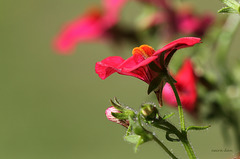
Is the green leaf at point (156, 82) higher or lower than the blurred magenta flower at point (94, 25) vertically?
lower

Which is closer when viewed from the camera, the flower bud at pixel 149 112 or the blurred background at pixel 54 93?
the flower bud at pixel 149 112

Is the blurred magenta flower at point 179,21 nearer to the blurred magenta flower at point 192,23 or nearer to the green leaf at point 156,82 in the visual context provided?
the blurred magenta flower at point 192,23

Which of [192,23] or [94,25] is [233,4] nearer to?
[192,23]

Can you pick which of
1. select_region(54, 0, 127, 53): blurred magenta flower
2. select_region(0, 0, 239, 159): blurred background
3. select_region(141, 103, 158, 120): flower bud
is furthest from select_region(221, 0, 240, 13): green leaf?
select_region(0, 0, 239, 159): blurred background

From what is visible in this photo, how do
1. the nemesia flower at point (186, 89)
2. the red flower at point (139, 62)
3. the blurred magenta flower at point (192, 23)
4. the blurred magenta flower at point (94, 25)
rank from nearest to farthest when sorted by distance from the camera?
the red flower at point (139, 62)
the nemesia flower at point (186, 89)
the blurred magenta flower at point (192, 23)
the blurred magenta flower at point (94, 25)

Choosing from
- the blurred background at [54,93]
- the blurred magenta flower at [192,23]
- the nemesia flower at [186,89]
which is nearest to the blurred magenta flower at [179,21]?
the blurred magenta flower at [192,23]

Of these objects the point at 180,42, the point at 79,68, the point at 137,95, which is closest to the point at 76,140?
the point at 137,95

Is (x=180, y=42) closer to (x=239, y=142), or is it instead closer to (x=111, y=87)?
(x=239, y=142)
